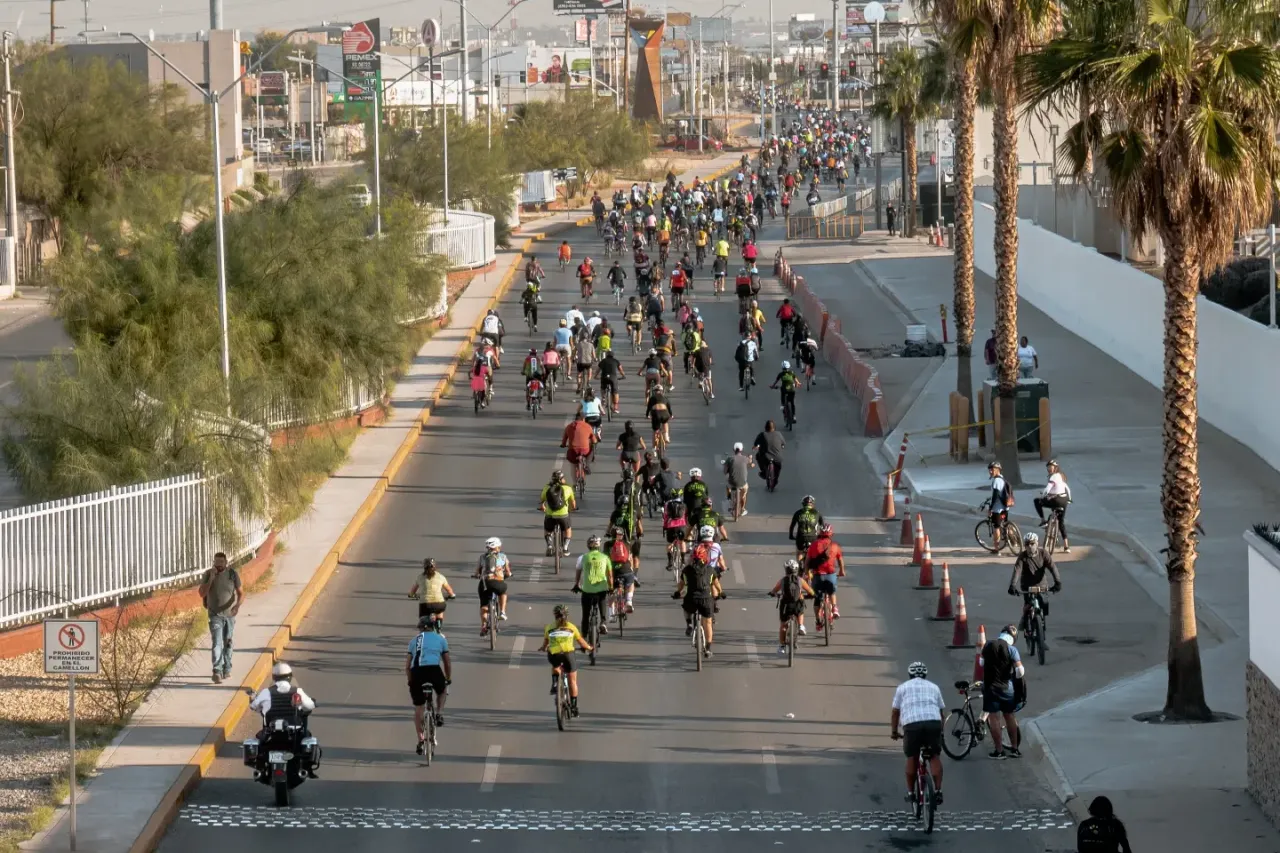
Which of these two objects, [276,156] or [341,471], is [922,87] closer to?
[341,471]

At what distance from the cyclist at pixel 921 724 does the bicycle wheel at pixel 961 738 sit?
6.54 feet

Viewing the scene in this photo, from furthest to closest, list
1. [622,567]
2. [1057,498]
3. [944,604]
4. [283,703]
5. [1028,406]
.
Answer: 1. [1028,406]
2. [1057,498]
3. [944,604]
4. [622,567]
5. [283,703]

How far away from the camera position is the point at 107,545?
22797mm

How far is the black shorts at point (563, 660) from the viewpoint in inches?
748

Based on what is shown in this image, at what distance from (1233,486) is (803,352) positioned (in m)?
12.0

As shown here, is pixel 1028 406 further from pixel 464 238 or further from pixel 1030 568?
pixel 464 238

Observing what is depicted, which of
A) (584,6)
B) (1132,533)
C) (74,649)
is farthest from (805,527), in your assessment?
(584,6)

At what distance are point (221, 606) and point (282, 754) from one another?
3.87m

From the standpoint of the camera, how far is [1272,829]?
50.9 ft

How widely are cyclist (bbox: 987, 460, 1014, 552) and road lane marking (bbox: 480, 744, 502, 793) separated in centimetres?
991

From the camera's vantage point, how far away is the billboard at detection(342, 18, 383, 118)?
65.4m

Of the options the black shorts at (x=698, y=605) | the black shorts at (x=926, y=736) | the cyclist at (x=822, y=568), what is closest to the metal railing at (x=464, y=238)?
the cyclist at (x=822, y=568)

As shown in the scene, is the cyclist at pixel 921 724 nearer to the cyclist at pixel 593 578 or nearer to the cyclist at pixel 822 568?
the cyclist at pixel 593 578

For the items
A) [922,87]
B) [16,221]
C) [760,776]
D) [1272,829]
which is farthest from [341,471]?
[922,87]
